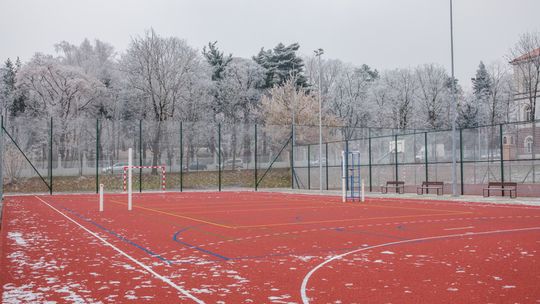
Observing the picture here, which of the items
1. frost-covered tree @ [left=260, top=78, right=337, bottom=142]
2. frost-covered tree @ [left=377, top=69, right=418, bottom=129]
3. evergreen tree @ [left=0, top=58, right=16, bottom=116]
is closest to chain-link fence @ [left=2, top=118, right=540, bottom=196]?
frost-covered tree @ [left=260, top=78, right=337, bottom=142]

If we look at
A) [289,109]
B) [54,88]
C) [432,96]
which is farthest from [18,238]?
[432,96]

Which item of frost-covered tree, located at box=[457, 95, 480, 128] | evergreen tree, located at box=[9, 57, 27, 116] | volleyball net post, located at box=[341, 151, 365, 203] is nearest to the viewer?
volleyball net post, located at box=[341, 151, 365, 203]

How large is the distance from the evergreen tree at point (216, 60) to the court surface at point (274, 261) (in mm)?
47323

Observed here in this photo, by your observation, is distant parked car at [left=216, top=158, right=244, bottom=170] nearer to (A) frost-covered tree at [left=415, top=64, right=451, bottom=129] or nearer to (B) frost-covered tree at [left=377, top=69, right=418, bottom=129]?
(B) frost-covered tree at [left=377, top=69, right=418, bottom=129]

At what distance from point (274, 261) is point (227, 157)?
1176 inches

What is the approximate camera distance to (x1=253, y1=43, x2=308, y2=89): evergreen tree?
5847cm

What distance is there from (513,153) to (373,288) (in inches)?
983

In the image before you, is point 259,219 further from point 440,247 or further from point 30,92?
point 30,92

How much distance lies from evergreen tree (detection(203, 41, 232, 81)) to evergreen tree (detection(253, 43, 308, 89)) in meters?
4.35

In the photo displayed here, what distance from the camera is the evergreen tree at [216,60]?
60.1m

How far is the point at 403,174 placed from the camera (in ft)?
114

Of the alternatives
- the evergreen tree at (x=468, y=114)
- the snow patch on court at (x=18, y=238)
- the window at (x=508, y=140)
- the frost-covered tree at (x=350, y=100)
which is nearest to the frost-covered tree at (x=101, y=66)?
the frost-covered tree at (x=350, y=100)

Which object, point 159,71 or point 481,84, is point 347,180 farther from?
point 481,84

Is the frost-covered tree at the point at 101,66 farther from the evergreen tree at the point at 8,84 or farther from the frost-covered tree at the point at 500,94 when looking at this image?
the frost-covered tree at the point at 500,94
